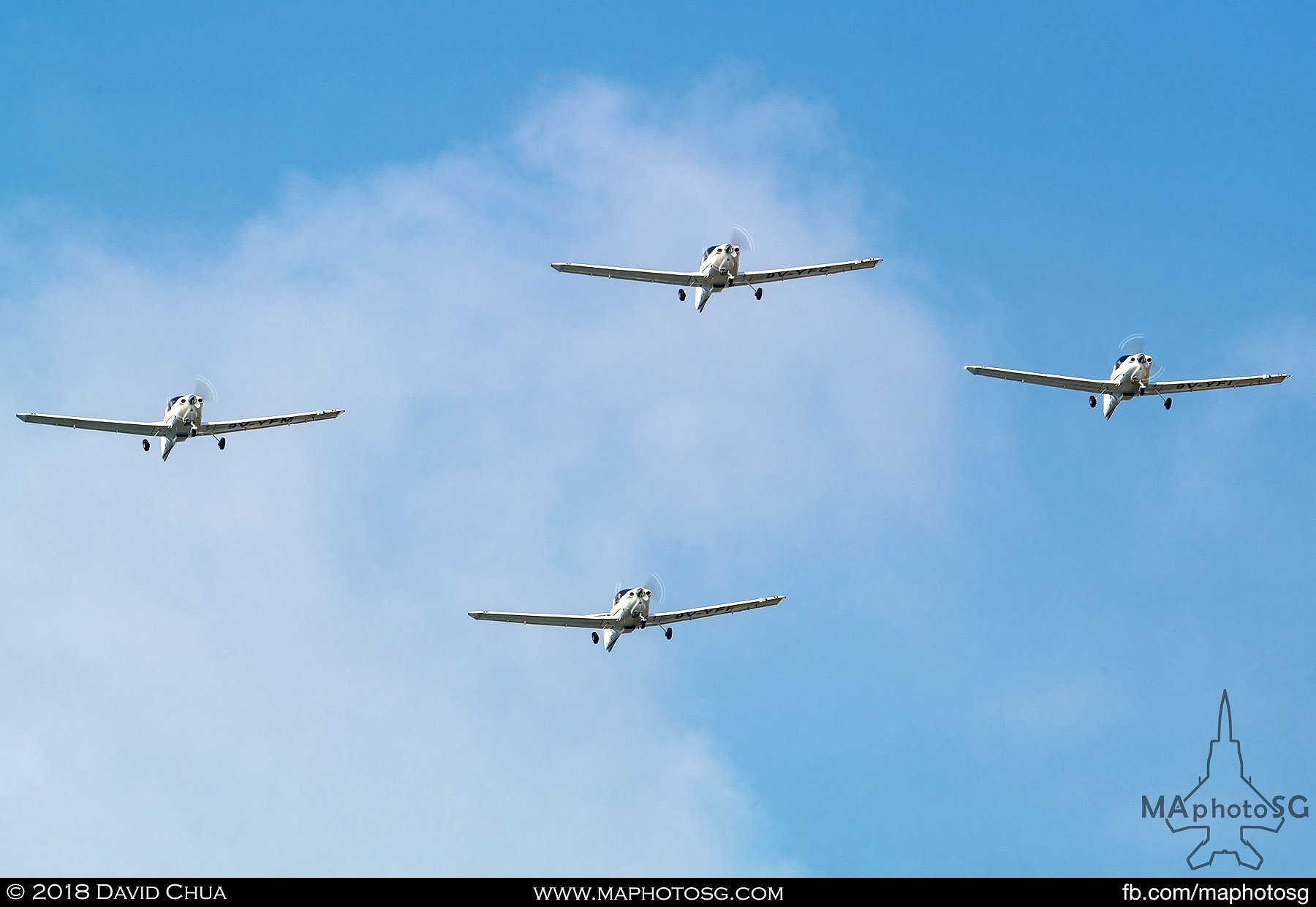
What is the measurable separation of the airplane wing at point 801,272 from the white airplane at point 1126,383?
40.7 feet

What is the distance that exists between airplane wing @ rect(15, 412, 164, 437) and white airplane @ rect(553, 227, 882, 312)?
99.5 feet

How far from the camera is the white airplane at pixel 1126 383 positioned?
113062 mm

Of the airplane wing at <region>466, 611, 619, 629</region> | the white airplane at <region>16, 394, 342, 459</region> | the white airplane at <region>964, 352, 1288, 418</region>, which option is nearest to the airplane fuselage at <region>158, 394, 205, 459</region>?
the white airplane at <region>16, 394, 342, 459</region>

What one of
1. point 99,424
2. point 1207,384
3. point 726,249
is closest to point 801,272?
point 726,249

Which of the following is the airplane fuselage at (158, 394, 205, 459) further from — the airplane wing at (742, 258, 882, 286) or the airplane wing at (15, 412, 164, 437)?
the airplane wing at (742, 258, 882, 286)

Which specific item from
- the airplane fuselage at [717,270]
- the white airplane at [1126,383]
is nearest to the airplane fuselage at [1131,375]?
the white airplane at [1126,383]

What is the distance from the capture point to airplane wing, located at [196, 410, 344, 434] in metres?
122

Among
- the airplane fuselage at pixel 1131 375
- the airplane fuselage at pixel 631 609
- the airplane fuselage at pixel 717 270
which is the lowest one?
the airplane fuselage at pixel 631 609

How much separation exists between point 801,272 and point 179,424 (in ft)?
145

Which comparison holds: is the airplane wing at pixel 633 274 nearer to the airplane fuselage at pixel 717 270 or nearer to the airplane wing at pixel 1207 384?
the airplane fuselage at pixel 717 270

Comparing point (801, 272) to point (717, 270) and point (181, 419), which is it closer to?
point (717, 270)
